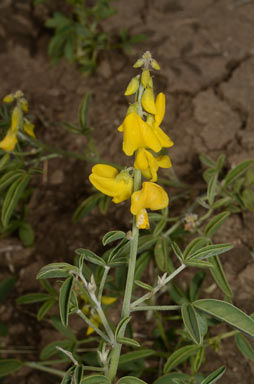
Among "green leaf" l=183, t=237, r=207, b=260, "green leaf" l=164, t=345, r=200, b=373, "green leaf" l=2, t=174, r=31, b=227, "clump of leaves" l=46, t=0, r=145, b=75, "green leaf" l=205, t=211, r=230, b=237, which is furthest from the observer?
"clump of leaves" l=46, t=0, r=145, b=75

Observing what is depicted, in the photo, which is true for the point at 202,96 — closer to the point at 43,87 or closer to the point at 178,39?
the point at 178,39

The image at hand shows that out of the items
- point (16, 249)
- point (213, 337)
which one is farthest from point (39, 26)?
point (213, 337)

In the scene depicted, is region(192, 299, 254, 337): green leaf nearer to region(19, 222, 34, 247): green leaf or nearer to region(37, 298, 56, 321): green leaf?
region(37, 298, 56, 321): green leaf

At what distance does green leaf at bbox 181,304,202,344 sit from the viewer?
138 centimetres

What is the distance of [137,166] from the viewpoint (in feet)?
4.63

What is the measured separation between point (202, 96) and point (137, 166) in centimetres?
164

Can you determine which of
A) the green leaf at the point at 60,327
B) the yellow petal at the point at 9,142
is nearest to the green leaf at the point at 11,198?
the yellow petal at the point at 9,142

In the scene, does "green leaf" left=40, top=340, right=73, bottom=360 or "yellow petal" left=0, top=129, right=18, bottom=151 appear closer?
"green leaf" left=40, top=340, right=73, bottom=360

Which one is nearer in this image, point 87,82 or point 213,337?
point 213,337

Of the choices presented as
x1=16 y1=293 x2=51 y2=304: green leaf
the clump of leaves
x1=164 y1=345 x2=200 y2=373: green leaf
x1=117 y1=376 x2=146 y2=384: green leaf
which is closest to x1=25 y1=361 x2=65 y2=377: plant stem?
x1=16 y1=293 x2=51 y2=304: green leaf

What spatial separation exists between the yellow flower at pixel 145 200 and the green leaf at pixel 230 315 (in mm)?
309

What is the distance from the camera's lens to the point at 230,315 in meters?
1.38

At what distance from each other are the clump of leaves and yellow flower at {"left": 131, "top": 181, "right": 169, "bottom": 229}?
1.91m

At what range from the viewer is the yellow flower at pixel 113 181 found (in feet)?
4.71
